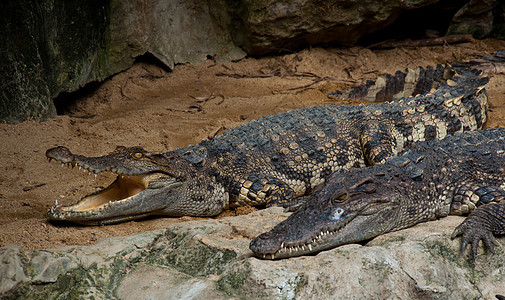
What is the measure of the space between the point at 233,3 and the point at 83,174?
13.4 ft

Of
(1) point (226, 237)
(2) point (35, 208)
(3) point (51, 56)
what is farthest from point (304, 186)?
(3) point (51, 56)

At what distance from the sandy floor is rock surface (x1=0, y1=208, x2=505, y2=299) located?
0.87 m

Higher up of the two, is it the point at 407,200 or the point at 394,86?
the point at 407,200

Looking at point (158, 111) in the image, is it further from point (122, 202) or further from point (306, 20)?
point (306, 20)

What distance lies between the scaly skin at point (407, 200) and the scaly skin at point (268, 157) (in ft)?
2.81

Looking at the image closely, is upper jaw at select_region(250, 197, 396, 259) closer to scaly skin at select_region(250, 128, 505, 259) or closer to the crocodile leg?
scaly skin at select_region(250, 128, 505, 259)

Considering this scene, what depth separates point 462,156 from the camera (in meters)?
3.60

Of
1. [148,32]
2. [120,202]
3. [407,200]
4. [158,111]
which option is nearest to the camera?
[407,200]

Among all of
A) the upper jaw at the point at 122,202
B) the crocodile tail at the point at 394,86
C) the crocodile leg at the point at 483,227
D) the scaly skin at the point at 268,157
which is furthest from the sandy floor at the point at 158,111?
the crocodile leg at the point at 483,227

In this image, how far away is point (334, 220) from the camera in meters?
2.94

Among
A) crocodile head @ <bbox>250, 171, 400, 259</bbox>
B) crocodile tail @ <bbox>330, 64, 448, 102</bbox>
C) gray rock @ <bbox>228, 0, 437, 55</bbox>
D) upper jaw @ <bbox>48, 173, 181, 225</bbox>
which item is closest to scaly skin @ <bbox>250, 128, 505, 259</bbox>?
crocodile head @ <bbox>250, 171, 400, 259</bbox>

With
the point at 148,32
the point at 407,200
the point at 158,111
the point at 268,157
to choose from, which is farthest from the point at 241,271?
the point at 148,32

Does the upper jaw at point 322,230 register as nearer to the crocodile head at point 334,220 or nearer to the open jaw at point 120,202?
the crocodile head at point 334,220

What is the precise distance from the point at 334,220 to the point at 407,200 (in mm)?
603
